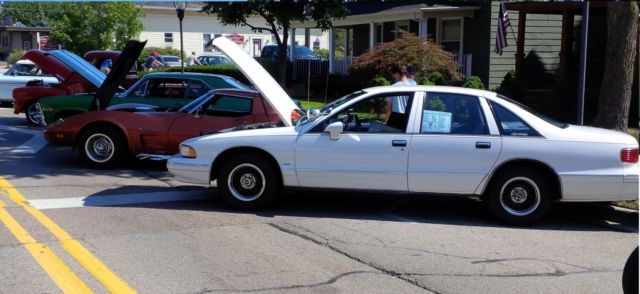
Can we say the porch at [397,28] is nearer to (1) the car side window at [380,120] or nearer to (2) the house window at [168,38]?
(1) the car side window at [380,120]

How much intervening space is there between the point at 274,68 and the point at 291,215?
20.8 m

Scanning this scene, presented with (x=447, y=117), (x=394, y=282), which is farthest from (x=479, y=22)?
(x=394, y=282)

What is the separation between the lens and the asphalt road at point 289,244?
5.30 meters

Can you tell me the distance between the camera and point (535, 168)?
7328mm

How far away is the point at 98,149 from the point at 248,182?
3.82 meters

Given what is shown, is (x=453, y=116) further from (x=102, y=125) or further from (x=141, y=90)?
(x=141, y=90)

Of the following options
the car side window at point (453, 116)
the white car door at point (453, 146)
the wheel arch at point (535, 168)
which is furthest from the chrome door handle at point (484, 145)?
the wheel arch at point (535, 168)

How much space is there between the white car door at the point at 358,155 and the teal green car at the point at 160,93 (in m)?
5.40

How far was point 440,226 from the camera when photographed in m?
7.35

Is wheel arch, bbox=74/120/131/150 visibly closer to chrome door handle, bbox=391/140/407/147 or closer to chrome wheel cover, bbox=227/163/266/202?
chrome wheel cover, bbox=227/163/266/202

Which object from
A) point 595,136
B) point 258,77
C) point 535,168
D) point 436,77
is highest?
point 436,77

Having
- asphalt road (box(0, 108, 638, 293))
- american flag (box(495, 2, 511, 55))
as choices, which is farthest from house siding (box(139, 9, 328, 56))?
asphalt road (box(0, 108, 638, 293))

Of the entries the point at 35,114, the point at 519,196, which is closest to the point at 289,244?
the point at 519,196

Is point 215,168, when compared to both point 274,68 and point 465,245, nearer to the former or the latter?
point 465,245
